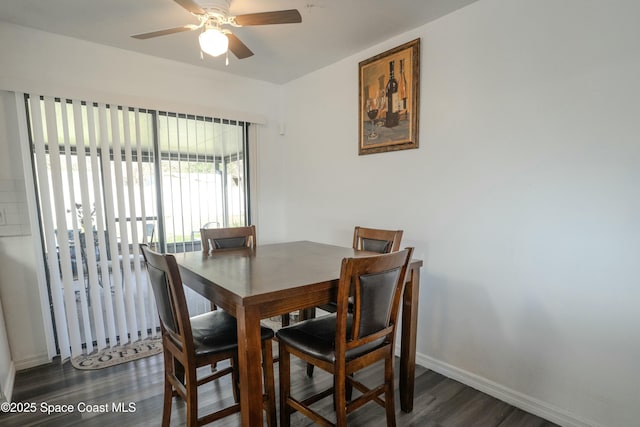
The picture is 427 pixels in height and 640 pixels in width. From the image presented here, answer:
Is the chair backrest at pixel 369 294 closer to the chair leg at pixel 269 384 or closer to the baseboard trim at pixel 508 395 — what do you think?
the chair leg at pixel 269 384

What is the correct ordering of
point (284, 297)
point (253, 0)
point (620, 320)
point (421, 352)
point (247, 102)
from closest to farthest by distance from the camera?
point (284, 297) < point (620, 320) < point (253, 0) < point (421, 352) < point (247, 102)

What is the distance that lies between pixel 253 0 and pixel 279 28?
359 millimetres

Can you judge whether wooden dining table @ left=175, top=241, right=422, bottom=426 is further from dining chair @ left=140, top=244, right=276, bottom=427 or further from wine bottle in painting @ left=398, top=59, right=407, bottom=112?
wine bottle in painting @ left=398, top=59, right=407, bottom=112

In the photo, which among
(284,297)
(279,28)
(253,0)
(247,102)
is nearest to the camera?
(284,297)

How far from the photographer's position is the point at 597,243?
1544mm

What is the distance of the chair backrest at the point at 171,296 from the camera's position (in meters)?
1.27

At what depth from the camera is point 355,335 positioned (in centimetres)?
133

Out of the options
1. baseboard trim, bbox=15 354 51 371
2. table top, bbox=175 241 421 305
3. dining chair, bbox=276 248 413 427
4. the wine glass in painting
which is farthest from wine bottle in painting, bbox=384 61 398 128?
baseboard trim, bbox=15 354 51 371

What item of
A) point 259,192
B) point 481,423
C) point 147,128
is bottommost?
point 481,423

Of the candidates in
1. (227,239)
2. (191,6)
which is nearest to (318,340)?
(227,239)

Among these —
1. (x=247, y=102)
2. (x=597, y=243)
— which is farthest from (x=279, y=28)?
(x=597, y=243)

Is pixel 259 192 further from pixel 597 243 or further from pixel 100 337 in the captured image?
pixel 597 243

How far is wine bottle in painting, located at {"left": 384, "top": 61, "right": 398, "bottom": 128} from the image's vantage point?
2354 mm

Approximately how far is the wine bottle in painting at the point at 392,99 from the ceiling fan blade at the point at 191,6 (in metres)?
1.37
